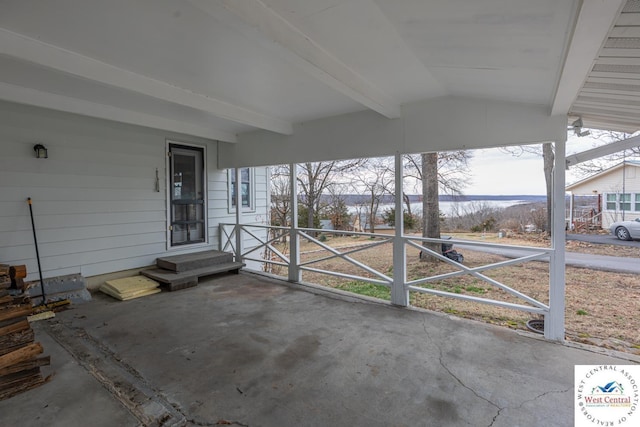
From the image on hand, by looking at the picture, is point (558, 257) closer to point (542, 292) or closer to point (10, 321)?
point (542, 292)

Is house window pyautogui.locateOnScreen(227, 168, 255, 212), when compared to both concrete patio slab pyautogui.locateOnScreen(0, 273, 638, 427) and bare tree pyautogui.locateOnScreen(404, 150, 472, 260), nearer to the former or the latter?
concrete patio slab pyautogui.locateOnScreen(0, 273, 638, 427)

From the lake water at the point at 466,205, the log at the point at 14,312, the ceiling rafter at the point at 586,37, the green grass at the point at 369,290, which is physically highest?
the ceiling rafter at the point at 586,37

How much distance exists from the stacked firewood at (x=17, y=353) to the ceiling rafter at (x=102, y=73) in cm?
196

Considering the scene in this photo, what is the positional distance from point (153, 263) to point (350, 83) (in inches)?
177

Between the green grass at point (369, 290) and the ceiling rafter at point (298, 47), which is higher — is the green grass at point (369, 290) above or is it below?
below

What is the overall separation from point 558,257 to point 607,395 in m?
1.28

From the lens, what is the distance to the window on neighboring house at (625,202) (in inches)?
409

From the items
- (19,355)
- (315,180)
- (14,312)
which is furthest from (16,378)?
(315,180)

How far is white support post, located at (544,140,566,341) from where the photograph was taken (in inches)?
119

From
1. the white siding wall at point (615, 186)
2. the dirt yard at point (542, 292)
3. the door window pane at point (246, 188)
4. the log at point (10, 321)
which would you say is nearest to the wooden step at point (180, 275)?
the door window pane at point (246, 188)

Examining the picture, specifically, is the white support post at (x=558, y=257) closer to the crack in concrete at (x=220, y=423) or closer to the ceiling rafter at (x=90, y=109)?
the crack in concrete at (x=220, y=423)

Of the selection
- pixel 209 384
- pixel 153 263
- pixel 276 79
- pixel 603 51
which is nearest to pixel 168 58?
pixel 276 79

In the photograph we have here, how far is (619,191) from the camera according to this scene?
1067 centimetres

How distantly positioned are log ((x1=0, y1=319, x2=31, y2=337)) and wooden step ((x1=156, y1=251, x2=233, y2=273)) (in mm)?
2524
